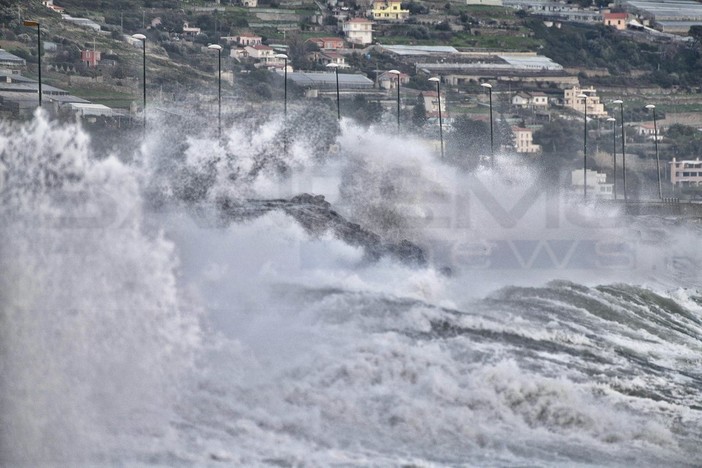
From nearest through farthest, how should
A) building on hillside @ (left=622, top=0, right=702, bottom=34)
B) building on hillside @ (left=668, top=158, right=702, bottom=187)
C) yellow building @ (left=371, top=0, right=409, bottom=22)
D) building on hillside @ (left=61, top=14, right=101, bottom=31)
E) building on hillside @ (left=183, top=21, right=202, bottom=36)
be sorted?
1. building on hillside @ (left=668, top=158, right=702, bottom=187)
2. building on hillside @ (left=61, top=14, right=101, bottom=31)
3. building on hillside @ (left=183, top=21, right=202, bottom=36)
4. yellow building @ (left=371, top=0, right=409, bottom=22)
5. building on hillside @ (left=622, top=0, right=702, bottom=34)

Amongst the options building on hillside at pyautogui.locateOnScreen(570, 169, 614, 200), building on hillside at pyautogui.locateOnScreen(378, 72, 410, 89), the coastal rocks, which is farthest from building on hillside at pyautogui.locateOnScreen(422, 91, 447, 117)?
the coastal rocks

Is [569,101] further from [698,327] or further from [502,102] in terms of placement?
[698,327]

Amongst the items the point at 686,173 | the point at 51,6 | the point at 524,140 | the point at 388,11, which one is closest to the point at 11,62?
the point at 51,6

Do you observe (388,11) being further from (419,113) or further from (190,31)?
(419,113)

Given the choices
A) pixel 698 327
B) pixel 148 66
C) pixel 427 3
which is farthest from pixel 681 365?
pixel 427 3

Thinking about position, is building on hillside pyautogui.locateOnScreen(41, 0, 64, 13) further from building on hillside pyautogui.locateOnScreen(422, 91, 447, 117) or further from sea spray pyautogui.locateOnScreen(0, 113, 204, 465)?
sea spray pyautogui.locateOnScreen(0, 113, 204, 465)

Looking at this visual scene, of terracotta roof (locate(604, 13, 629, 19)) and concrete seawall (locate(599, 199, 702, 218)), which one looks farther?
terracotta roof (locate(604, 13, 629, 19))
